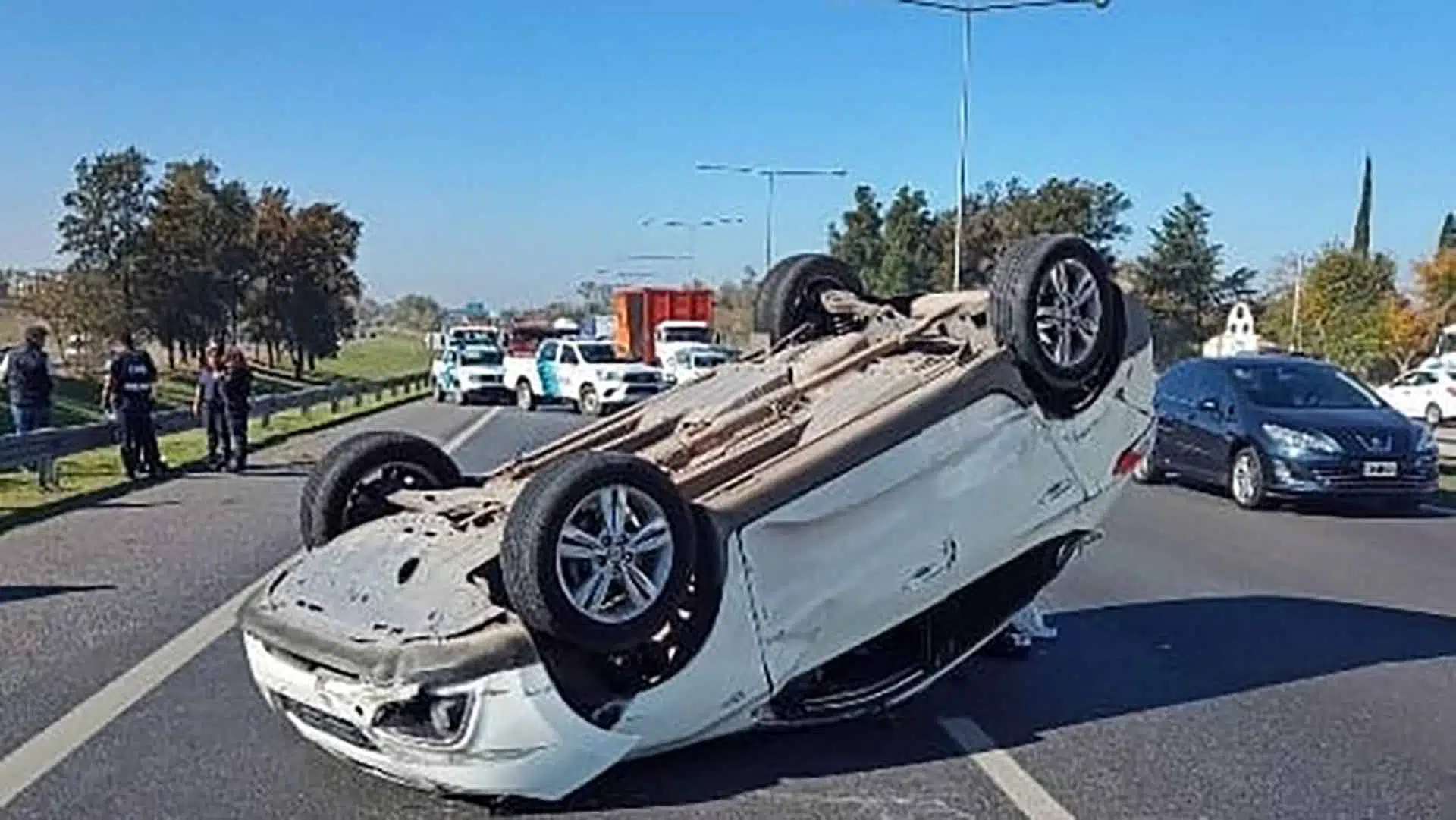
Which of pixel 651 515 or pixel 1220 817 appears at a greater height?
pixel 651 515

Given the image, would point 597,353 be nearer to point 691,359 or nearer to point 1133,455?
point 691,359

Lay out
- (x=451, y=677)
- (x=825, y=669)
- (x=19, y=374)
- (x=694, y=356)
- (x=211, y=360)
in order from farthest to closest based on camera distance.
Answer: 1. (x=694, y=356)
2. (x=211, y=360)
3. (x=19, y=374)
4. (x=825, y=669)
5. (x=451, y=677)

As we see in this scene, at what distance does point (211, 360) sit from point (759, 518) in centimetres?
1675

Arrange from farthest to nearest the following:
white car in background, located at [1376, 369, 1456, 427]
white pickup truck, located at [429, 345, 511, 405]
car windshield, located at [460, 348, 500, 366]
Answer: car windshield, located at [460, 348, 500, 366] < white pickup truck, located at [429, 345, 511, 405] < white car in background, located at [1376, 369, 1456, 427]

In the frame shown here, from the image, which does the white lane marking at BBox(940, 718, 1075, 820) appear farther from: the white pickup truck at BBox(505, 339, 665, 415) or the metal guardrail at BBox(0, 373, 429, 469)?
the white pickup truck at BBox(505, 339, 665, 415)

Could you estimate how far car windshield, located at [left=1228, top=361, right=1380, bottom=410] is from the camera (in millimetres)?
16656

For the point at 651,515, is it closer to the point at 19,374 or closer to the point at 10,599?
the point at 10,599

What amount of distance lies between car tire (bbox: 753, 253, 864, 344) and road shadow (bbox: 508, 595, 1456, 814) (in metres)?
1.81

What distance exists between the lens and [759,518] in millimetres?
5762

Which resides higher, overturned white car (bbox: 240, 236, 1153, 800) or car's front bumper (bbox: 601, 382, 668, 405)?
overturned white car (bbox: 240, 236, 1153, 800)

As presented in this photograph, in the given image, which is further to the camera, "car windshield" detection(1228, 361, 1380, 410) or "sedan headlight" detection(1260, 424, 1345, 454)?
"car windshield" detection(1228, 361, 1380, 410)

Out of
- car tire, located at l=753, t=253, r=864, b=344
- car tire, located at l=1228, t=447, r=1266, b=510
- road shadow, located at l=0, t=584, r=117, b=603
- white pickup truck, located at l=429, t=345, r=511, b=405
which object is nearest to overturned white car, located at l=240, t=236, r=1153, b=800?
car tire, located at l=753, t=253, r=864, b=344

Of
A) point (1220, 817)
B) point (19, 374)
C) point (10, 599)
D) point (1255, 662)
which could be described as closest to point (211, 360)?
point (19, 374)

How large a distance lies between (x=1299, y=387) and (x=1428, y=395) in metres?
26.1
